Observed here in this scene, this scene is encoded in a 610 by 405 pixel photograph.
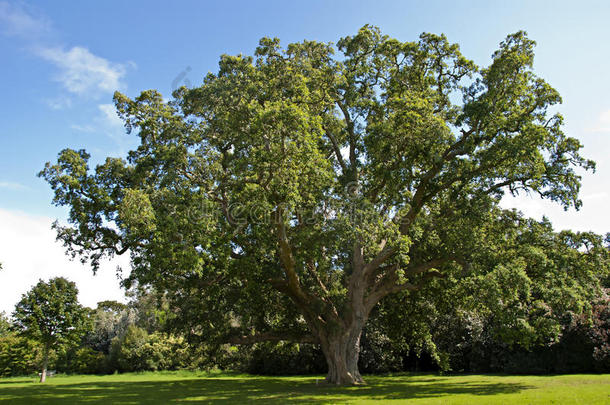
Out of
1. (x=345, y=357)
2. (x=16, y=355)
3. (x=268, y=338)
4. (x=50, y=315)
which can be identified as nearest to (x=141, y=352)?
(x=16, y=355)

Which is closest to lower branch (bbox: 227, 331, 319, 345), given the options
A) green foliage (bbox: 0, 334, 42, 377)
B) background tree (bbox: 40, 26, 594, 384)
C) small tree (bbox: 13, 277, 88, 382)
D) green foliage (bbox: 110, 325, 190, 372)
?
background tree (bbox: 40, 26, 594, 384)

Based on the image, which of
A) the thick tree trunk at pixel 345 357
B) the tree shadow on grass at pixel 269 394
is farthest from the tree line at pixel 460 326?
the thick tree trunk at pixel 345 357

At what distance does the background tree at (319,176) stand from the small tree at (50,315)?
1273 centimetres

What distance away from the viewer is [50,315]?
25938mm

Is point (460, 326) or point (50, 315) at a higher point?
point (50, 315)

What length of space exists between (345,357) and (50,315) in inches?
793

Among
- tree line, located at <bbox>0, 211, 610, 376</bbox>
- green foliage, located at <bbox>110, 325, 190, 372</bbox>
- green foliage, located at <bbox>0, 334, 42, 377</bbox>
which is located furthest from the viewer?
green foliage, located at <bbox>110, 325, 190, 372</bbox>

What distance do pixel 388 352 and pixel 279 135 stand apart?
20757 millimetres

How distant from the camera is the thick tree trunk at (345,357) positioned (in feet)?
59.0

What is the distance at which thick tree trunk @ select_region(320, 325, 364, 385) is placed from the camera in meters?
18.0

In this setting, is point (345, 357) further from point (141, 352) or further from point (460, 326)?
point (141, 352)

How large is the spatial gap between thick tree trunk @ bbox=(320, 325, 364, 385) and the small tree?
60.7 ft

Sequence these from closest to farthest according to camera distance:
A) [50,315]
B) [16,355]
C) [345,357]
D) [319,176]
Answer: [319,176], [345,357], [50,315], [16,355]

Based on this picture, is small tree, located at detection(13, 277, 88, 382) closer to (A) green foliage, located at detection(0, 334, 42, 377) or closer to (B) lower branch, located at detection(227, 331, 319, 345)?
(A) green foliage, located at detection(0, 334, 42, 377)
